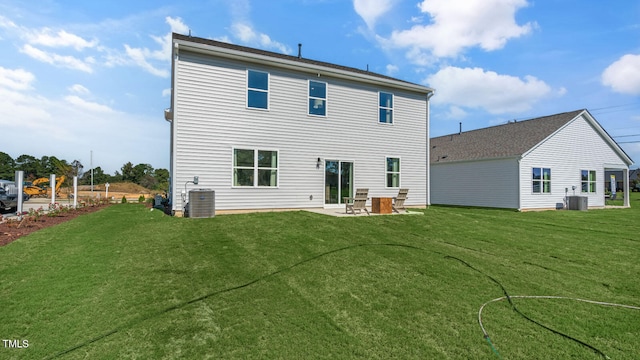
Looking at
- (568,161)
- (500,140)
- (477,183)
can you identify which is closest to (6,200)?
(477,183)

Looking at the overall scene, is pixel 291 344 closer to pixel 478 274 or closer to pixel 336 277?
pixel 336 277

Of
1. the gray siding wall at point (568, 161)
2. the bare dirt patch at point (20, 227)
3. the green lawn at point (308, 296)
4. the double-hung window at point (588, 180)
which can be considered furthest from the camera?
the double-hung window at point (588, 180)

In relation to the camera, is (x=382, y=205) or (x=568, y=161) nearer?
(x=382, y=205)

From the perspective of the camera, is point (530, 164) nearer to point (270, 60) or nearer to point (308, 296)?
point (270, 60)

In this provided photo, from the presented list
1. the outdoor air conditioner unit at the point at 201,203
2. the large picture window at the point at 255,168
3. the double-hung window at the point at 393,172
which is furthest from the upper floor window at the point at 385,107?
the outdoor air conditioner unit at the point at 201,203

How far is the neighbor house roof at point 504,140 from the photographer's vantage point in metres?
18.0

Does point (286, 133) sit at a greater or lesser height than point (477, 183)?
greater

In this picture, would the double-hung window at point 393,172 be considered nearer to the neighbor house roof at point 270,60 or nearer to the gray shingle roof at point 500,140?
the neighbor house roof at point 270,60

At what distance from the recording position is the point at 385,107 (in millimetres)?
14211

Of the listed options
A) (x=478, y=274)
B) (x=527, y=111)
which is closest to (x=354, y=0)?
(x=478, y=274)

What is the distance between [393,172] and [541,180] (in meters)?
9.97

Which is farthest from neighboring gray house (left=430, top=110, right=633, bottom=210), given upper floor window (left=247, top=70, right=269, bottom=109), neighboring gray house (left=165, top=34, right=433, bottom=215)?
upper floor window (left=247, top=70, right=269, bottom=109)

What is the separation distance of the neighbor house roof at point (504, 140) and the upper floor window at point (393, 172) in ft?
24.2

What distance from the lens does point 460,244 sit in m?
7.06
